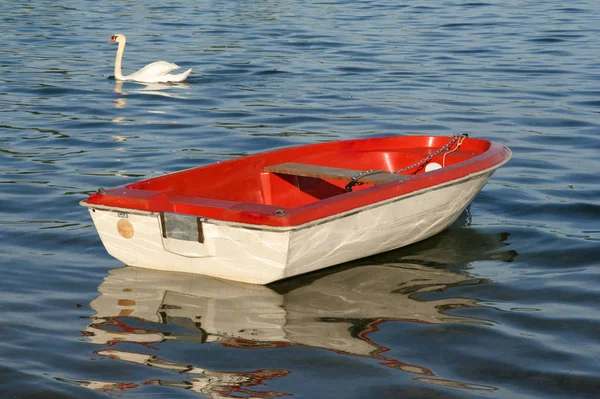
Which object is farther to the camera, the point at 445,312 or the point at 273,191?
the point at 273,191

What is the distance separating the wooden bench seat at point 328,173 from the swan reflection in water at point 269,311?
58cm

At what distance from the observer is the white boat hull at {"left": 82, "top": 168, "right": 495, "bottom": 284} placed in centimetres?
689

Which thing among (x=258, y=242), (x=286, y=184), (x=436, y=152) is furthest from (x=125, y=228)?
(x=436, y=152)

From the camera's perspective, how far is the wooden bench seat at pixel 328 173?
808cm

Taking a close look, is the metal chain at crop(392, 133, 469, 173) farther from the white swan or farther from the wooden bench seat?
the white swan

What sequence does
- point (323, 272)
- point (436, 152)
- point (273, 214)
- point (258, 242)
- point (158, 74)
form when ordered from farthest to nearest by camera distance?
point (158, 74), point (436, 152), point (323, 272), point (258, 242), point (273, 214)

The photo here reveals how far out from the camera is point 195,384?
18.5 ft

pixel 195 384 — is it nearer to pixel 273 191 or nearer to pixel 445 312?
pixel 445 312

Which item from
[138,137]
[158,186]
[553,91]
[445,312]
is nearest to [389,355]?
[445,312]

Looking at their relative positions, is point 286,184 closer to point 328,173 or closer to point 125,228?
point 328,173

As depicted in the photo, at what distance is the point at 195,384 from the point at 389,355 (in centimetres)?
115

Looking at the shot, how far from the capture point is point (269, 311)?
6.88 metres

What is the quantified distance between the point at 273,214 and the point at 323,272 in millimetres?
1038

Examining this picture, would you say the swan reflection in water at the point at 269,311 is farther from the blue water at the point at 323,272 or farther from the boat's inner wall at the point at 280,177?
the boat's inner wall at the point at 280,177
